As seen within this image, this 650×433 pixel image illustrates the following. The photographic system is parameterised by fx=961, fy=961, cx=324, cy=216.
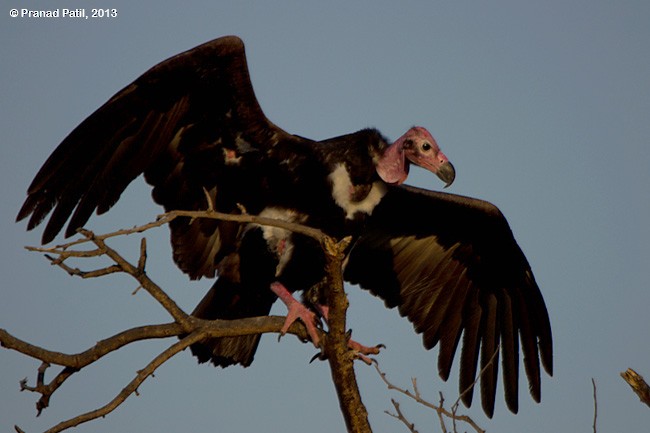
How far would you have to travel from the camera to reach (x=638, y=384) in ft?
12.9

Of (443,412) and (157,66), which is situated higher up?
(157,66)

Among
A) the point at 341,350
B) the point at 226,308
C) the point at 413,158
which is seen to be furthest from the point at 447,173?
the point at 341,350

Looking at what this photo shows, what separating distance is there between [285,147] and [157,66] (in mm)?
982

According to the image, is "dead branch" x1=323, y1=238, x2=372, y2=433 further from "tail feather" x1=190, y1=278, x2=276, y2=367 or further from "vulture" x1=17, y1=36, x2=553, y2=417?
"tail feather" x1=190, y1=278, x2=276, y2=367

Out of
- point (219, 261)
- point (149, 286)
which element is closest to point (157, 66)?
point (219, 261)

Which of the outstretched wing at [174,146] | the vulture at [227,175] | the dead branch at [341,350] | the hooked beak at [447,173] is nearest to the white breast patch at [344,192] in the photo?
the vulture at [227,175]

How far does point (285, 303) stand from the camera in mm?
6176

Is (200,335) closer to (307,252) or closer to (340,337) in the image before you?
(340,337)

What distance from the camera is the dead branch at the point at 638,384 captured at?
12.9 ft

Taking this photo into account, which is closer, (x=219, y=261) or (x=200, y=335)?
(x=200, y=335)

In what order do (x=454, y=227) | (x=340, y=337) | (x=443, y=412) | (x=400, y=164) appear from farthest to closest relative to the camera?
(x=454, y=227) < (x=400, y=164) < (x=340, y=337) < (x=443, y=412)

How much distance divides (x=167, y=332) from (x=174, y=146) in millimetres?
2173

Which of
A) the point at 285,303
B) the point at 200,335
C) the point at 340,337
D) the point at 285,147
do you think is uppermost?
the point at 285,147

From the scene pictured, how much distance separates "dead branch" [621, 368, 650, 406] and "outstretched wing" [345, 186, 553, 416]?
366 cm
